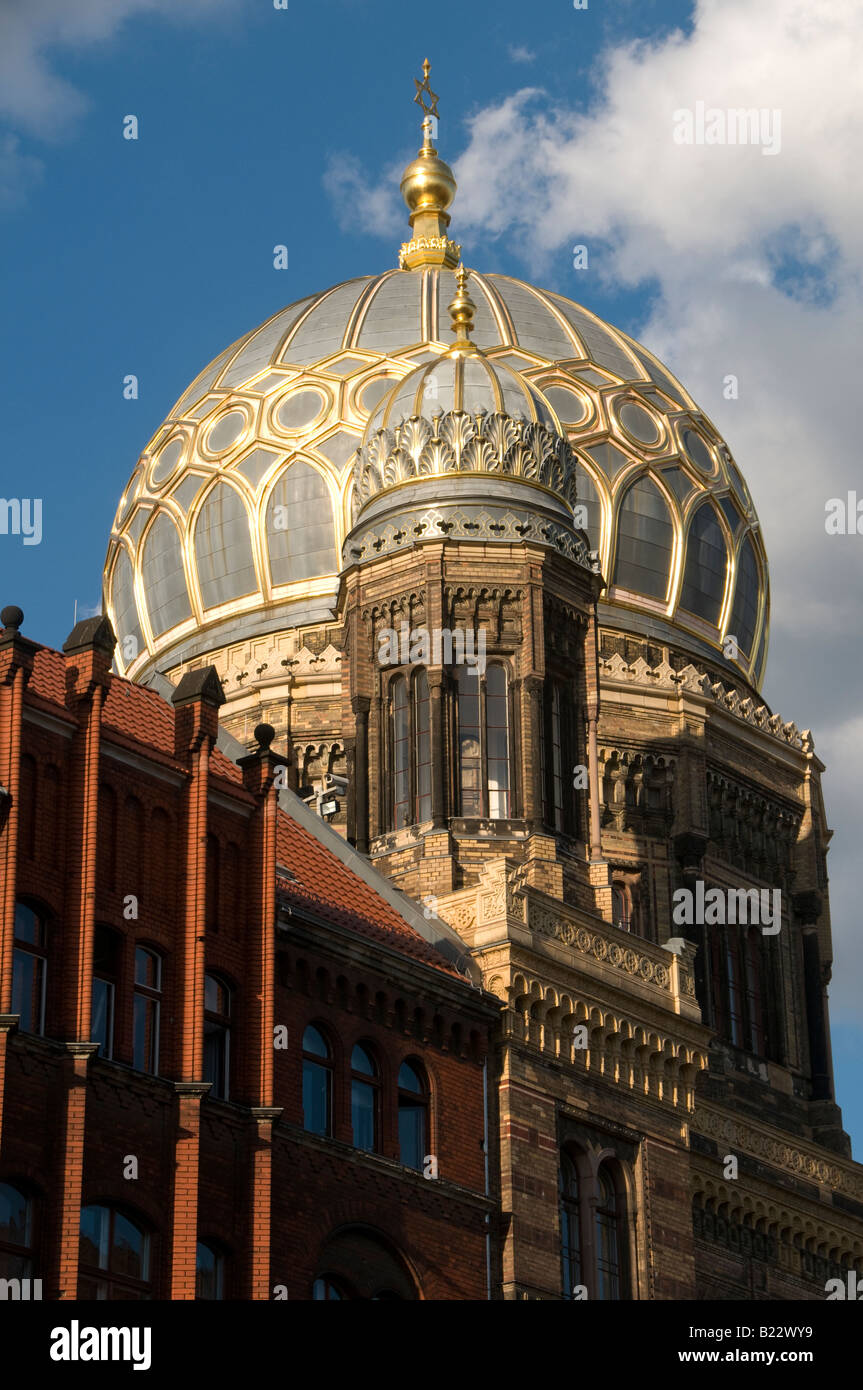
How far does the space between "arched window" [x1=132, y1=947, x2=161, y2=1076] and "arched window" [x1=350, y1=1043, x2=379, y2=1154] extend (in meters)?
3.80

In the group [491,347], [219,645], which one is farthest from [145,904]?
[491,347]

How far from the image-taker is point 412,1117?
126 feet

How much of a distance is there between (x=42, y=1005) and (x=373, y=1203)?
20.0 ft

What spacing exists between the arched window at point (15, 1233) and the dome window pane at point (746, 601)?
111 ft

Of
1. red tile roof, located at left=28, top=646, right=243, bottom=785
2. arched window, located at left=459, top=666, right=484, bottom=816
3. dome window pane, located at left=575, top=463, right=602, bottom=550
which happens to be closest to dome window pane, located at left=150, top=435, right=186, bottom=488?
dome window pane, located at left=575, top=463, right=602, bottom=550

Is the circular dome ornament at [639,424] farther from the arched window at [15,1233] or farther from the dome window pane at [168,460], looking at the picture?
the arched window at [15,1233]

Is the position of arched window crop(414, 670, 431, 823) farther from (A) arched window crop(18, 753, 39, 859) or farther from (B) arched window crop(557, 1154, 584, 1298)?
(A) arched window crop(18, 753, 39, 859)

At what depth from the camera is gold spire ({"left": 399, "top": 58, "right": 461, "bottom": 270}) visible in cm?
6875

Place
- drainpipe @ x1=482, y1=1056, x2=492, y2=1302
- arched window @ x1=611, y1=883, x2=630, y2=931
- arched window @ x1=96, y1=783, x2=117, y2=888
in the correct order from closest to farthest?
arched window @ x1=96, y1=783, x2=117, y2=888 → drainpipe @ x1=482, y1=1056, x2=492, y2=1302 → arched window @ x1=611, y1=883, x2=630, y2=931

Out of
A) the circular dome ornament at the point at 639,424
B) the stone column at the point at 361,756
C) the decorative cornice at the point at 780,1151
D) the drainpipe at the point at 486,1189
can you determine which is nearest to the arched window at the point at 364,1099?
the drainpipe at the point at 486,1189

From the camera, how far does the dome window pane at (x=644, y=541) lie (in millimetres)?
60672

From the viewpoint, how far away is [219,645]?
6066 cm

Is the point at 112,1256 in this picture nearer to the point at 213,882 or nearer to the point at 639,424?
the point at 213,882
